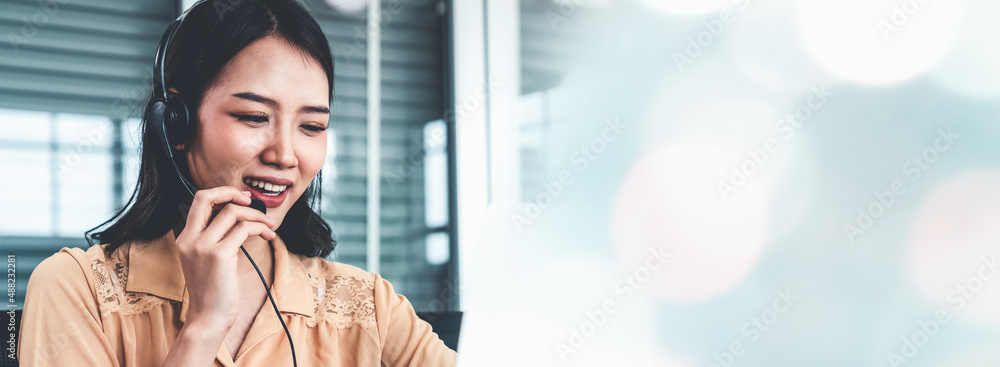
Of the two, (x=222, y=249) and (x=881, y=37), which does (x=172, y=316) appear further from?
(x=881, y=37)

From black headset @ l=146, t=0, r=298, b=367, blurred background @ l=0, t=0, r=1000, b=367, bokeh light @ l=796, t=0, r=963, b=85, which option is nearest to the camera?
blurred background @ l=0, t=0, r=1000, b=367

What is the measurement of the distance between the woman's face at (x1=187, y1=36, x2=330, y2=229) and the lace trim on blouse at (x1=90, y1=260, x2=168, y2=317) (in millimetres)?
158

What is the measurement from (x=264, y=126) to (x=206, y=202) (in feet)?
0.41

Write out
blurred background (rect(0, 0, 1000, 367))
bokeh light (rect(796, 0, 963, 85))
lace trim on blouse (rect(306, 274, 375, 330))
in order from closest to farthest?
blurred background (rect(0, 0, 1000, 367))
lace trim on blouse (rect(306, 274, 375, 330))
bokeh light (rect(796, 0, 963, 85))

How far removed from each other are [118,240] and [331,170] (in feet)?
5.27

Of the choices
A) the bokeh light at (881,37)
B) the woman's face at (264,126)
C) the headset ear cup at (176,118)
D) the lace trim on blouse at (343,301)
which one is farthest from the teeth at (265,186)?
the bokeh light at (881,37)

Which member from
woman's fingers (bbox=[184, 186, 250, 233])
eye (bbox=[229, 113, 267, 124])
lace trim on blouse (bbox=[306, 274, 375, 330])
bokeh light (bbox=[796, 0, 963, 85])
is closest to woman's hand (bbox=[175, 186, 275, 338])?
woman's fingers (bbox=[184, 186, 250, 233])

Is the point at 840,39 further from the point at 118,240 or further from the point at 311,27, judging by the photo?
the point at 118,240

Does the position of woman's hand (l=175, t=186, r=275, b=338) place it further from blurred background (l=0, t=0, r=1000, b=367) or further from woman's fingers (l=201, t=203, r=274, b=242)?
blurred background (l=0, t=0, r=1000, b=367)

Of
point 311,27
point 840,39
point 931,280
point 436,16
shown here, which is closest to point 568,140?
point 436,16

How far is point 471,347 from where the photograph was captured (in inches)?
19.2

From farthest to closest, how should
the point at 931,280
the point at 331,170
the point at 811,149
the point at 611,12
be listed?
the point at 331,170
the point at 611,12
the point at 811,149
the point at 931,280

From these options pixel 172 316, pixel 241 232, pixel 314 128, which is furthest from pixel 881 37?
pixel 172 316

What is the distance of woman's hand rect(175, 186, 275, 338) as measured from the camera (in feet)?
2.55
